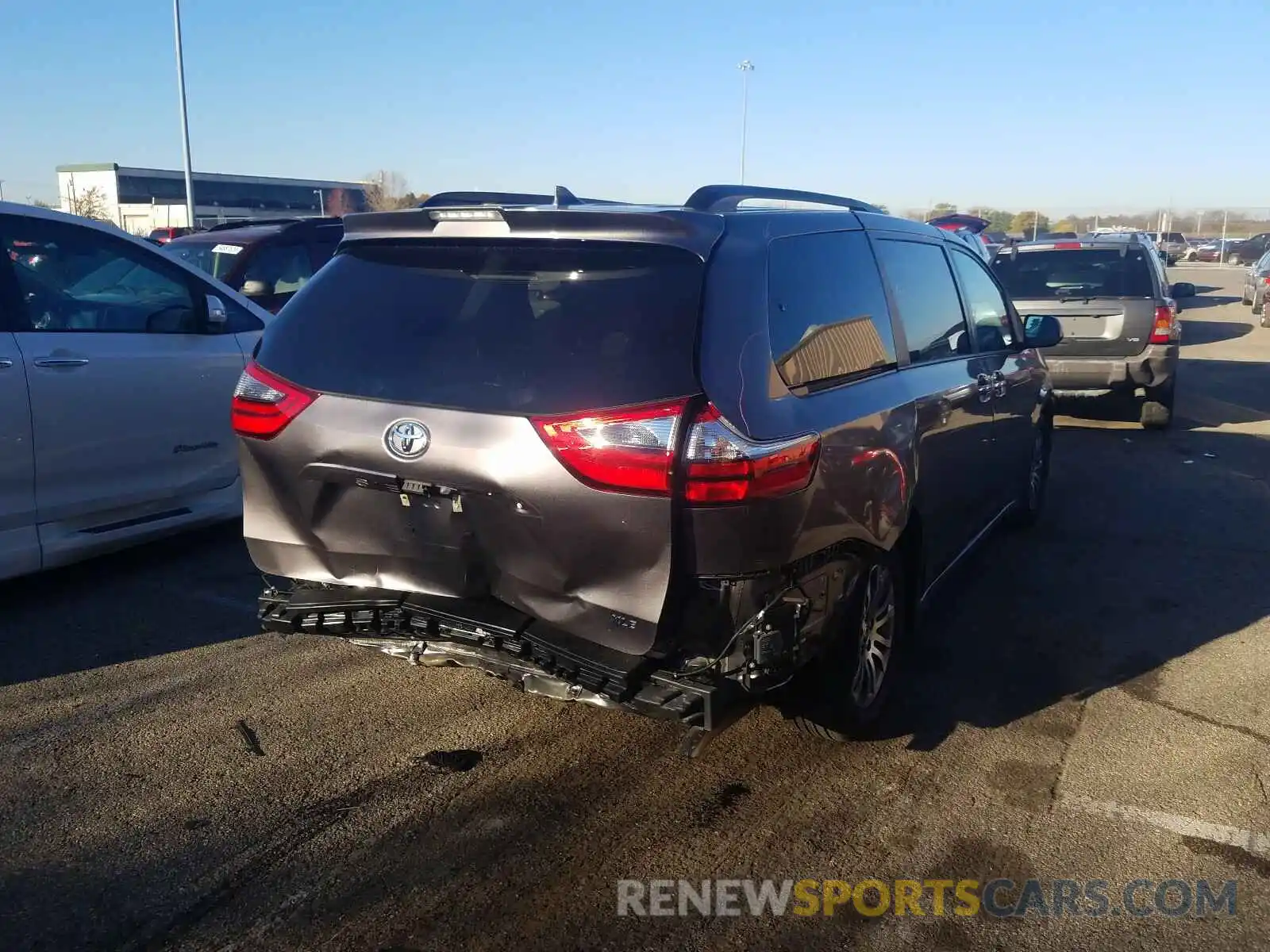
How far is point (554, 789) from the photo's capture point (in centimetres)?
366

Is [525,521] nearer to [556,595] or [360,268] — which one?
[556,595]

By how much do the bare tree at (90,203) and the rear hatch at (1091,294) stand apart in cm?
3274

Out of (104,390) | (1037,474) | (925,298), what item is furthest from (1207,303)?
(104,390)

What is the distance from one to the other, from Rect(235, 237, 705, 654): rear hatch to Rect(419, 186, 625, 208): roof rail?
0.40m

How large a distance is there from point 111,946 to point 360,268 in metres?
2.16

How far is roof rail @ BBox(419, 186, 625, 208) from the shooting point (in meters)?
3.83

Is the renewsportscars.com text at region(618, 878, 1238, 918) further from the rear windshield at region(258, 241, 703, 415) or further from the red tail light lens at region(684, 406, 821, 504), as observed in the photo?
the rear windshield at region(258, 241, 703, 415)

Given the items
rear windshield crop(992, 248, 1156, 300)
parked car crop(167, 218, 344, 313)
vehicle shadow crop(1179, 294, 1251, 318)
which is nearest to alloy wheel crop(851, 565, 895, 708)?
parked car crop(167, 218, 344, 313)

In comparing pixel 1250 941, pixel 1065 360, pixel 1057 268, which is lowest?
pixel 1250 941

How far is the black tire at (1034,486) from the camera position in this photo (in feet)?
21.5

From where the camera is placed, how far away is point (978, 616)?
17.8 feet

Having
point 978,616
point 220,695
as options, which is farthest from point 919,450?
point 220,695

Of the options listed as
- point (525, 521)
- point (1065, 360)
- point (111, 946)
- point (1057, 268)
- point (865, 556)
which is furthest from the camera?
point (1057, 268)

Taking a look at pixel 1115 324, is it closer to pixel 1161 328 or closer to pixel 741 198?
pixel 1161 328
